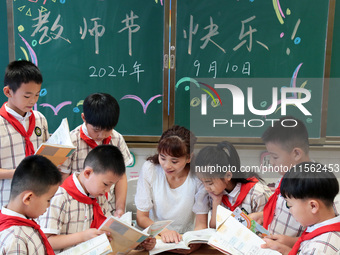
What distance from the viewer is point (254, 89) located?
280 cm

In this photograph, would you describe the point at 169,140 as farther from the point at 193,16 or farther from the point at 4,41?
the point at 4,41

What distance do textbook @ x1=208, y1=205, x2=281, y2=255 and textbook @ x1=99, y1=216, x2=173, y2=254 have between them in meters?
0.24

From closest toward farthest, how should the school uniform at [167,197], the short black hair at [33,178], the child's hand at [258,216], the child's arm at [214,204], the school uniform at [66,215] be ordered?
the short black hair at [33,178], the school uniform at [66,215], the child's hand at [258,216], the child's arm at [214,204], the school uniform at [167,197]

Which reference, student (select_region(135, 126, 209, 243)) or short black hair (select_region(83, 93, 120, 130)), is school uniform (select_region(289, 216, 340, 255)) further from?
short black hair (select_region(83, 93, 120, 130))

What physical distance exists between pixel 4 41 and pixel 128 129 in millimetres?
1287

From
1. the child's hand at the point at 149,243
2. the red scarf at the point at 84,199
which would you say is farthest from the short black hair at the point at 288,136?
the red scarf at the point at 84,199

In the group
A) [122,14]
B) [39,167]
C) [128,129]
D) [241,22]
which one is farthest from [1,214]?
[241,22]

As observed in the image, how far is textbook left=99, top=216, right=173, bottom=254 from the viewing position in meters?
1.22

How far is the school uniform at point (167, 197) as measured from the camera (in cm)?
183

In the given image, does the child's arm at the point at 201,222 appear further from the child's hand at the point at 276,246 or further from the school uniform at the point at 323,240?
the school uniform at the point at 323,240

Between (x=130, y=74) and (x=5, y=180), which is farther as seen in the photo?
(x=130, y=74)

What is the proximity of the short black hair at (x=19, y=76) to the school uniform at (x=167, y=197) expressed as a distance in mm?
789

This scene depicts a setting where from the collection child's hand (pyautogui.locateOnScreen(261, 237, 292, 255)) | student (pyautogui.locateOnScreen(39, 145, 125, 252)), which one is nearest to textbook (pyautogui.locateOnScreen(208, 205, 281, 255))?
child's hand (pyautogui.locateOnScreen(261, 237, 292, 255))

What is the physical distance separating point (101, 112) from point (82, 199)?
514 millimetres
